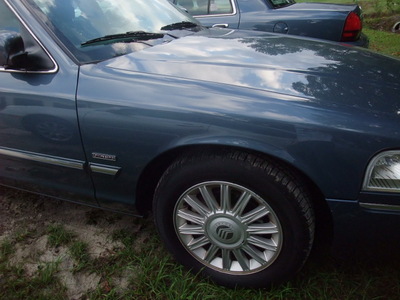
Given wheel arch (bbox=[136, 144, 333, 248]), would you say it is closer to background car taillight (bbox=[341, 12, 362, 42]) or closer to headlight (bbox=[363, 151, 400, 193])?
headlight (bbox=[363, 151, 400, 193])

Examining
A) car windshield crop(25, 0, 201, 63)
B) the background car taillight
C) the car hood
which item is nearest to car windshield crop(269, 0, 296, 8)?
the background car taillight

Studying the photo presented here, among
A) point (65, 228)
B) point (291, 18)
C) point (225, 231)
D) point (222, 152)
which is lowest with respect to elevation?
point (65, 228)

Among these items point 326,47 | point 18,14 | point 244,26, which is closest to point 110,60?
point 18,14

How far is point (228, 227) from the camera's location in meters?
1.71

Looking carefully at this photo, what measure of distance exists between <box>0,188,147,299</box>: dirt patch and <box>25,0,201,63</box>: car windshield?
1.11 metres

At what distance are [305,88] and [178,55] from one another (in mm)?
750

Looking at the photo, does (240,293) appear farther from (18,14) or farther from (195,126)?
(18,14)

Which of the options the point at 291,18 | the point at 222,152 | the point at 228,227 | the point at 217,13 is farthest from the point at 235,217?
the point at 217,13

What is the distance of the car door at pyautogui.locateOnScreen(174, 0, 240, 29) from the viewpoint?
14.4 ft

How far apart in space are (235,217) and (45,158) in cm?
109

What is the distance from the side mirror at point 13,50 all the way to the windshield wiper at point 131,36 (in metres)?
0.31

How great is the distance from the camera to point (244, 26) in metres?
4.36

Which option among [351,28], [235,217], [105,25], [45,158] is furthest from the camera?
[351,28]

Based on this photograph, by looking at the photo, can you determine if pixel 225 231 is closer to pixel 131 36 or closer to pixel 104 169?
pixel 104 169
